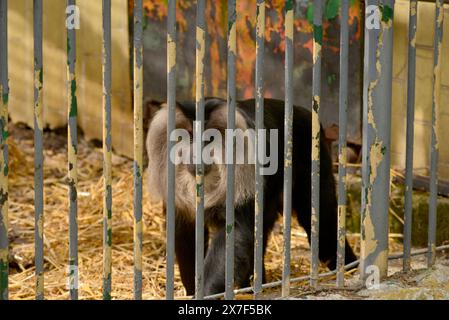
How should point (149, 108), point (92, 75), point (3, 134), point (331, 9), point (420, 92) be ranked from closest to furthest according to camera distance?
point (3, 134), point (420, 92), point (331, 9), point (149, 108), point (92, 75)

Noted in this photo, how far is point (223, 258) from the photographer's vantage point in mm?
5629

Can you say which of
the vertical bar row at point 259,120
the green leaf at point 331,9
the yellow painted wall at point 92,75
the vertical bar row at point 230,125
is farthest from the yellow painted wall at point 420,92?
the vertical bar row at point 230,125

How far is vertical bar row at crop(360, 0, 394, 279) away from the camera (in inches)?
160

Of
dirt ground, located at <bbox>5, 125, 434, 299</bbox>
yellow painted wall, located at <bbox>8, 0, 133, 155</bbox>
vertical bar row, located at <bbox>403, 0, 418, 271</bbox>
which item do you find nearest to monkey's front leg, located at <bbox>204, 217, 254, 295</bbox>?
→ dirt ground, located at <bbox>5, 125, 434, 299</bbox>

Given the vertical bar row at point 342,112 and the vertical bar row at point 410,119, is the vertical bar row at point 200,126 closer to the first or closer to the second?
the vertical bar row at point 342,112

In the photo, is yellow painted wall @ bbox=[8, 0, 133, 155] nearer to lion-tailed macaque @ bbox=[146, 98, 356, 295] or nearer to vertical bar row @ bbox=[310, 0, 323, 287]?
lion-tailed macaque @ bbox=[146, 98, 356, 295]

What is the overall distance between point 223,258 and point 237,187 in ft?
1.31

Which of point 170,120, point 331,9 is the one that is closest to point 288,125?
point 170,120

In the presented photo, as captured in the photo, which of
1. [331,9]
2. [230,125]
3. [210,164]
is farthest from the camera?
[331,9]

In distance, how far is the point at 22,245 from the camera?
707 cm

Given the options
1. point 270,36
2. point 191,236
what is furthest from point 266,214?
point 270,36

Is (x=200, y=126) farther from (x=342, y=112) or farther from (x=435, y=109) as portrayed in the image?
(x=435, y=109)
